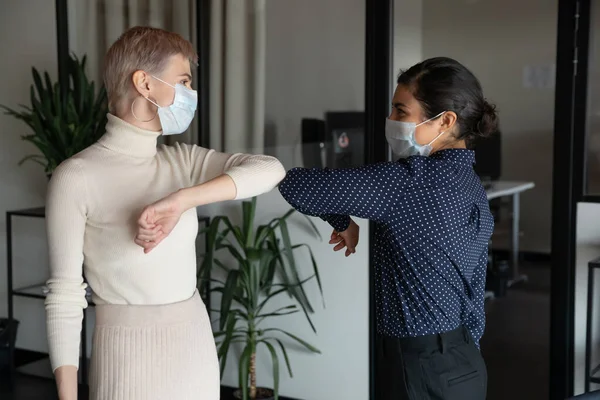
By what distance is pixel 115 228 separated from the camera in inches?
61.6

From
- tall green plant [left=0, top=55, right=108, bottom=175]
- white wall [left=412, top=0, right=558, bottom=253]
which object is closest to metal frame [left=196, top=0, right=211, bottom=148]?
tall green plant [left=0, top=55, right=108, bottom=175]

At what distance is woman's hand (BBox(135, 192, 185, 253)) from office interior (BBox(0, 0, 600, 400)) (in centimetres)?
192

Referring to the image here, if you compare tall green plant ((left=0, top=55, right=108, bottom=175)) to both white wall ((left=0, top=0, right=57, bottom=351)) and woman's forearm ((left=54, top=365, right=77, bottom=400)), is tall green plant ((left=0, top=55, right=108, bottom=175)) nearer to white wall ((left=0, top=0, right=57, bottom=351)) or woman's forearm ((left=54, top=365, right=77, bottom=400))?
white wall ((left=0, top=0, right=57, bottom=351))

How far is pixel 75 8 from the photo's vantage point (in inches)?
169

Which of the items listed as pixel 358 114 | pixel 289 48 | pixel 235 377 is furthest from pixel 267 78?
pixel 235 377

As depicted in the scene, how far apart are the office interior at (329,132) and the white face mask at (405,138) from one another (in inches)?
52.1

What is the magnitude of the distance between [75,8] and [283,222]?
1.78 m

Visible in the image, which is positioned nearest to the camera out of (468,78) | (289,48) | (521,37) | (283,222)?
(468,78)

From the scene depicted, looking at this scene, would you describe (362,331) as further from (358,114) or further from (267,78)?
(267,78)

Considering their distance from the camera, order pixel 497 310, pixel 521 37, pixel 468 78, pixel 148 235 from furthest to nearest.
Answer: pixel 521 37, pixel 497 310, pixel 468 78, pixel 148 235

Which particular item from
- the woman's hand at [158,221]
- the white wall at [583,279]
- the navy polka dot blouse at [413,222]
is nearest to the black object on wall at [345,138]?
the white wall at [583,279]

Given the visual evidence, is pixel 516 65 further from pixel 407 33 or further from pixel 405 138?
pixel 405 138

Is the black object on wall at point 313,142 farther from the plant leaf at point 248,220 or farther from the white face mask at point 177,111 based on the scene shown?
the white face mask at point 177,111

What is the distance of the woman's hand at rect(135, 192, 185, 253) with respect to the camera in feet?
4.73
